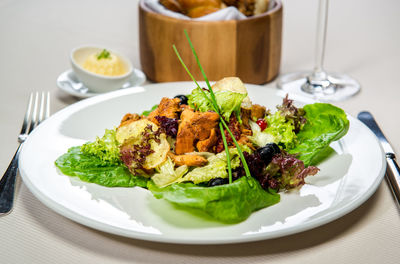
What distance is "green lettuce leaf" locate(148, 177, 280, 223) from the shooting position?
1990mm

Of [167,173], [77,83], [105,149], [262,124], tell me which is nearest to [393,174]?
[262,124]

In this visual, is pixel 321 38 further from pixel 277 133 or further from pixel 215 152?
pixel 215 152

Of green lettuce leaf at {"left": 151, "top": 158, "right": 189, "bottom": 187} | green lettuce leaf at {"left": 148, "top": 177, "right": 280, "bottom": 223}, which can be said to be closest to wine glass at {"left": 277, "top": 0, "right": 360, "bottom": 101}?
green lettuce leaf at {"left": 151, "top": 158, "right": 189, "bottom": 187}

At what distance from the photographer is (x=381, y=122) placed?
337 cm

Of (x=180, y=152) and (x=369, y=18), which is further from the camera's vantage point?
(x=369, y=18)

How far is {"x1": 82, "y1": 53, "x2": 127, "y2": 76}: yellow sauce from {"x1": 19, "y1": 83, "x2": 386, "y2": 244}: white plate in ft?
2.96

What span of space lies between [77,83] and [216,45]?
1.13 meters

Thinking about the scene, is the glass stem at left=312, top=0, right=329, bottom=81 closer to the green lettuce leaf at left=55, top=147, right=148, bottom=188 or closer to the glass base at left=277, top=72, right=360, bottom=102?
the glass base at left=277, top=72, right=360, bottom=102

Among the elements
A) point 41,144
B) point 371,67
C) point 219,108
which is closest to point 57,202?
point 41,144

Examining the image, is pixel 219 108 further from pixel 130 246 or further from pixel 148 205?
pixel 130 246

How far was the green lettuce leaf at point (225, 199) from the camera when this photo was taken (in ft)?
6.53

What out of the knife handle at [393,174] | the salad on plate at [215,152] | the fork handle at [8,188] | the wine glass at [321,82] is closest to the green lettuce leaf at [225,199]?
the salad on plate at [215,152]

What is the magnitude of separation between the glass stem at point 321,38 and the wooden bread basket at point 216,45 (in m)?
0.31

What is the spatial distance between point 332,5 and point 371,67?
167cm
